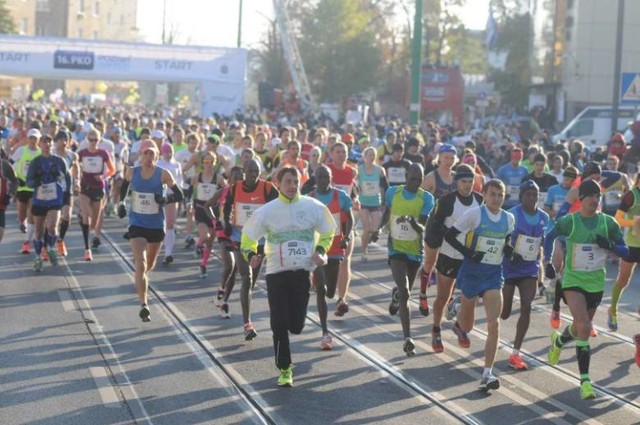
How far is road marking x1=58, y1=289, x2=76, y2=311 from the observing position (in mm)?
14023

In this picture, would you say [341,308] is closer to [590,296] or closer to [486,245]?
[486,245]

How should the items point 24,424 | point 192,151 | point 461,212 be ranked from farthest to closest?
1. point 192,151
2. point 461,212
3. point 24,424

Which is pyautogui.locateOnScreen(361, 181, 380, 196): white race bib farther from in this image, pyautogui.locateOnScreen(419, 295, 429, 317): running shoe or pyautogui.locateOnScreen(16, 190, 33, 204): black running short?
pyautogui.locateOnScreen(16, 190, 33, 204): black running short

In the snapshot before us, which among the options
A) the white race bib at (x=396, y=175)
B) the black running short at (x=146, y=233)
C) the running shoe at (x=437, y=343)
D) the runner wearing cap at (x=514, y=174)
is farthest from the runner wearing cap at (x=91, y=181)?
the running shoe at (x=437, y=343)

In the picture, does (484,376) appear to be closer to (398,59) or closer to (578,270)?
(578,270)

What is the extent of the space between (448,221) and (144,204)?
3.36 m

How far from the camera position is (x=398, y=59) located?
7706 cm

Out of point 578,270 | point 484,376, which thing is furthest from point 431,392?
point 578,270

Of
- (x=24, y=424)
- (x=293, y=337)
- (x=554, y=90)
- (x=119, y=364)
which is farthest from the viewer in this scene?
(x=554, y=90)

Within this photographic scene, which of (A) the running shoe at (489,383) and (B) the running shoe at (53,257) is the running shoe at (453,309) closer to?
(A) the running shoe at (489,383)

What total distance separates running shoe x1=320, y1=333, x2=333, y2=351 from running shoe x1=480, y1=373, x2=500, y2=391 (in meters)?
2.12

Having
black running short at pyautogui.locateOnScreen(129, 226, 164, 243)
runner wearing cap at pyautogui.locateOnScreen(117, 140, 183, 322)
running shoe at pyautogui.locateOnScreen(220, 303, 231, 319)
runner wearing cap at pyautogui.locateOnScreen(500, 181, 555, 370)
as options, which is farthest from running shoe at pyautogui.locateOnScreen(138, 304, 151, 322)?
runner wearing cap at pyautogui.locateOnScreen(500, 181, 555, 370)

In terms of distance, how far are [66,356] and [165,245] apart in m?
7.22

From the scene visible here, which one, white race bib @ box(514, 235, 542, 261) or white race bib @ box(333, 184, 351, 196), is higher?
white race bib @ box(333, 184, 351, 196)
